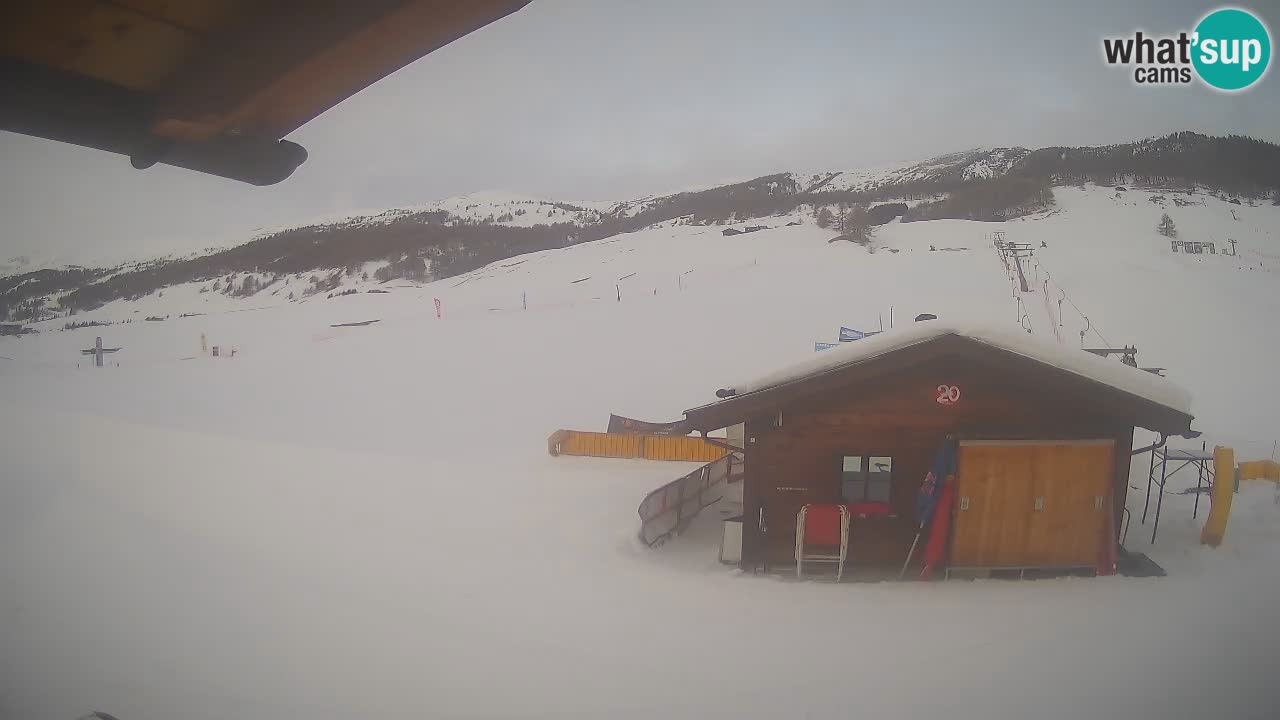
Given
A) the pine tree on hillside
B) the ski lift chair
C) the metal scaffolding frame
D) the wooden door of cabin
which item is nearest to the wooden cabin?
the wooden door of cabin

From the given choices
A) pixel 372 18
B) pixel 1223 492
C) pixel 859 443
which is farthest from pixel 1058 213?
pixel 372 18

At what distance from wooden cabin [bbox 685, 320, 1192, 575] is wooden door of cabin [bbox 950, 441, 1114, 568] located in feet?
0.04

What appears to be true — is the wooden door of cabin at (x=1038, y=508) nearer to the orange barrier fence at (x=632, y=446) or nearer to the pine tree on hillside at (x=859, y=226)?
the orange barrier fence at (x=632, y=446)

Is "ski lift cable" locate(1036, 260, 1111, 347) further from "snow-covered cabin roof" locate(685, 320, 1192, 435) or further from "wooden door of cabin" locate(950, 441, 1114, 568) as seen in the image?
"wooden door of cabin" locate(950, 441, 1114, 568)

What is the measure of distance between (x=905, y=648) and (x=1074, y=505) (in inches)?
152

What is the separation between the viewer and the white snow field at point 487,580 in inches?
222

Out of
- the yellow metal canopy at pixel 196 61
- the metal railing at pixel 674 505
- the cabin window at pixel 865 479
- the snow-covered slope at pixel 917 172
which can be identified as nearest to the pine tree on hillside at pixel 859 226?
the snow-covered slope at pixel 917 172

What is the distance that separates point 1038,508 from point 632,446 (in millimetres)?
9718

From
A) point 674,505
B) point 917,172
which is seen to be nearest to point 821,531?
point 674,505

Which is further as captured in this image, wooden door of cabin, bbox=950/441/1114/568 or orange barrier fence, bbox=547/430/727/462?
orange barrier fence, bbox=547/430/727/462

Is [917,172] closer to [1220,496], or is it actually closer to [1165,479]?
[1165,479]

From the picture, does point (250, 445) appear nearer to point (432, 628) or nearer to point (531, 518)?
point (531, 518)

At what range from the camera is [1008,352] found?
8.28m

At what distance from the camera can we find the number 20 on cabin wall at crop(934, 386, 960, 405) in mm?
8781
